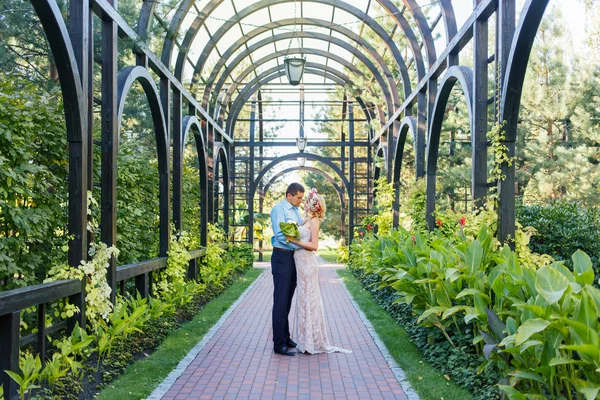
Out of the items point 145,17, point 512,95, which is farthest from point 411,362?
point 145,17

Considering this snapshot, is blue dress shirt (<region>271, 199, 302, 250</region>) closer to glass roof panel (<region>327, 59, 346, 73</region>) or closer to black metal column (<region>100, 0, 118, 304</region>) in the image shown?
black metal column (<region>100, 0, 118, 304</region>)

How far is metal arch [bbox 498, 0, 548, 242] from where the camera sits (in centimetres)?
602

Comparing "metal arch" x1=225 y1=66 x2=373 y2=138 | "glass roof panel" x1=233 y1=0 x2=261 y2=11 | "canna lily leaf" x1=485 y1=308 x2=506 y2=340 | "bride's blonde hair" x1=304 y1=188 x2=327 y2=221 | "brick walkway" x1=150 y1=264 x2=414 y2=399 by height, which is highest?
"glass roof panel" x1=233 y1=0 x2=261 y2=11

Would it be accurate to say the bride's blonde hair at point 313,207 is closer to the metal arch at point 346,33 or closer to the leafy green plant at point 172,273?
the leafy green plant at point 172,273

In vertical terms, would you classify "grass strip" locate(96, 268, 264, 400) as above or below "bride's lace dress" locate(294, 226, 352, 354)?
below

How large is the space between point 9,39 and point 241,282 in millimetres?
6785

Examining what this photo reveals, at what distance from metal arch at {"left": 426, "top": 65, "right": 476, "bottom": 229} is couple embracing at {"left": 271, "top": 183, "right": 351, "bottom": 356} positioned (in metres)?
2.46

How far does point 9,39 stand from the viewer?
34.5 feet

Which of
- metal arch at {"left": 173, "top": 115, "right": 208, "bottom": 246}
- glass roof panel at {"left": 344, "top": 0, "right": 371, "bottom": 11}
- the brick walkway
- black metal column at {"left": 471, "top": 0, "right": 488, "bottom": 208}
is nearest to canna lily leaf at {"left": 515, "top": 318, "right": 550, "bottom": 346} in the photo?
the brick walkway

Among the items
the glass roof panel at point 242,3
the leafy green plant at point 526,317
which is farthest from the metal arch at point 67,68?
the glass roof panel at point 242,3

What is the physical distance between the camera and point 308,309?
6.68 metres

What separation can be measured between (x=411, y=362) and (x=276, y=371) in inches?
48.4

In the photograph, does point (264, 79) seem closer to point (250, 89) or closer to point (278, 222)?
point (250, 89)

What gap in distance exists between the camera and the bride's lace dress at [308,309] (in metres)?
6.62
